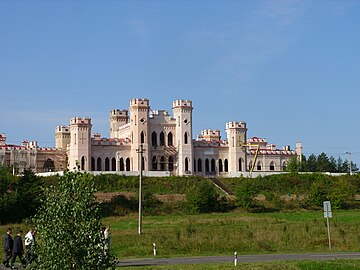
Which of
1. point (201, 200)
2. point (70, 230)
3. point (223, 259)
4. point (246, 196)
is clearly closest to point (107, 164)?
point (201, 200)

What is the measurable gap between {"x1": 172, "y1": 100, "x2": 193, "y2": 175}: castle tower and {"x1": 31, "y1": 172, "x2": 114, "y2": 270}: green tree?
69.7 m

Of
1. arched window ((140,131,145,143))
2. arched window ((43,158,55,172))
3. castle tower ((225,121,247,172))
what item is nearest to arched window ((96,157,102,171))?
arched window ((140,131,145,143))

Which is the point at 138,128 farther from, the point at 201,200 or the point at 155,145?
the point at 201,200

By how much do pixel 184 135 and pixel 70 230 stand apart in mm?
71740

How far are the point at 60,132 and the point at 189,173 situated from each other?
19437 mm

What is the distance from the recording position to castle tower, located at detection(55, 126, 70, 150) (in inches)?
3551

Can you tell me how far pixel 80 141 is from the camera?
82.4 m

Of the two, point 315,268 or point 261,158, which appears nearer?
point 315,268

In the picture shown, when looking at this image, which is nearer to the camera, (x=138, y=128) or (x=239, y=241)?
(x=239, y=241)

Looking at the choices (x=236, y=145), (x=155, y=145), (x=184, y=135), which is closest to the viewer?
(x=155, y=145)

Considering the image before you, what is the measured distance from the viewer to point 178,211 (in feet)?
216

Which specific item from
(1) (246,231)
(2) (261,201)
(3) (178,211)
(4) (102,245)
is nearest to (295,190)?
(2) (261,201)

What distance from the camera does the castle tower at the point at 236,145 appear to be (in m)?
91.3

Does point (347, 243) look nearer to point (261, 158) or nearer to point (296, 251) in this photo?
point (296, 251)
